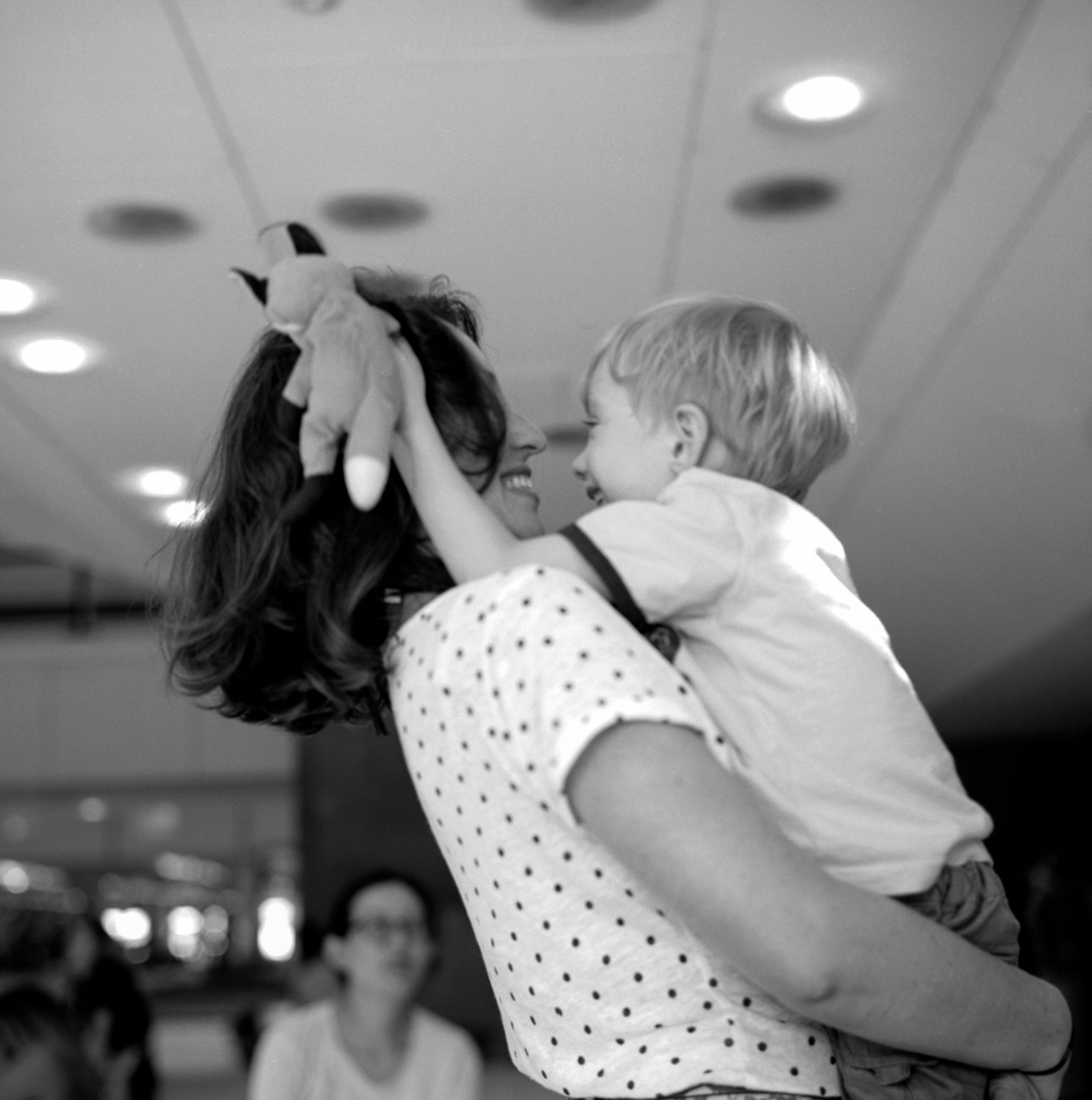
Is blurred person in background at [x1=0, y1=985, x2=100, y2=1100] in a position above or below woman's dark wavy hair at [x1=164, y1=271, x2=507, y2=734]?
below

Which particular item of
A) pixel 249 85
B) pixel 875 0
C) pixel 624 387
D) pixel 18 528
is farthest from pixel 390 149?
pixel 18 528

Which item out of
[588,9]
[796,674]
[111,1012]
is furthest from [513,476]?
[111,1012]

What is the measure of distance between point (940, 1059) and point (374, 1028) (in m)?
2.64

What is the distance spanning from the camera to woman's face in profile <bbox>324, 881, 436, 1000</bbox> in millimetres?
3328

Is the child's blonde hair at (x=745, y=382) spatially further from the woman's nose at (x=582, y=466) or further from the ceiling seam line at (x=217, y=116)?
the ceiling seam line at (x=217, y=116)

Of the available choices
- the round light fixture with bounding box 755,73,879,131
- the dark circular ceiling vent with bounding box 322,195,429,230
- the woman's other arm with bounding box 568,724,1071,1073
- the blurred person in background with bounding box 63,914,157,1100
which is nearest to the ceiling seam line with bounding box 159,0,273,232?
the dark circular ceiling vent with bounding box 322,195,429,230

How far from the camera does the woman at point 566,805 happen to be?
0.70m

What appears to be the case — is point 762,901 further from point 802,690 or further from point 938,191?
point 938,191

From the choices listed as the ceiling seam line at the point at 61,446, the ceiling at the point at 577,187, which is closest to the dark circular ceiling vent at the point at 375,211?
the ceiling at the point at 577,187

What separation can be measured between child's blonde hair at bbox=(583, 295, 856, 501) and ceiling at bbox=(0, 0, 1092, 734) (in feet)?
1.32

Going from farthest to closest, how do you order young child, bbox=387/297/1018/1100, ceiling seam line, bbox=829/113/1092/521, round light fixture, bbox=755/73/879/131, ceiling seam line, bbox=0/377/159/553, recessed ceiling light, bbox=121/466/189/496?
1. recessed ceiling light, bbox=121/466/189/496
2. ceiling seam line, bbox=0/377/159/553
3. ceiling seam line, bbox=829/113/1092/521
4. round light fixture, bbox=755/73/879/131
5. young child, bbox=387/297/1018/1100

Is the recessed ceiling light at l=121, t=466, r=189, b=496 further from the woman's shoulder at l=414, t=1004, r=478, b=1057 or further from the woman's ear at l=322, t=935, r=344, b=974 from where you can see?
the woman's shoulder at l=414, t=1004, r=478, b=1057

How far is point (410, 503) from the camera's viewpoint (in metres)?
0.91

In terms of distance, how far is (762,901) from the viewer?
688 millimetres
